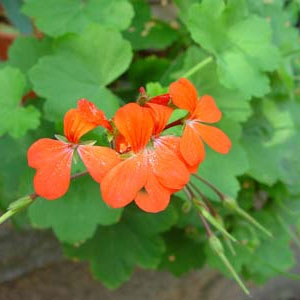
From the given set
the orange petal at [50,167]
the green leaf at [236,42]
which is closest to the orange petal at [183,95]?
the orange petal at [50,167]

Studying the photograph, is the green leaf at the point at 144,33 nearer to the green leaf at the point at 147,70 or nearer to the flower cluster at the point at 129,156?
the green leaf at the point at 147,70

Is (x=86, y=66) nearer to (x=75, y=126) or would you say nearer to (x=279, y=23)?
(x=75, y=126)

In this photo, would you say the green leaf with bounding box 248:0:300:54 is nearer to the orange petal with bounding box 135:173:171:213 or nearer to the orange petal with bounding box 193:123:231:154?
the orange petal with bounding box 193:123:231:154

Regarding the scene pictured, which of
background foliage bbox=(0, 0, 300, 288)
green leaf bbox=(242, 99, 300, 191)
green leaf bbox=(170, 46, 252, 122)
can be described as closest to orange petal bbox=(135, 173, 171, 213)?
background foliage bbox=(0, 0, 300, 288)

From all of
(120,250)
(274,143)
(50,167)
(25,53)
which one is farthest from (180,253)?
(50,167)

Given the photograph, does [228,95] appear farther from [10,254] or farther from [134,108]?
[10,254]

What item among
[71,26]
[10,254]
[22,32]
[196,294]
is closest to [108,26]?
[71,26]
